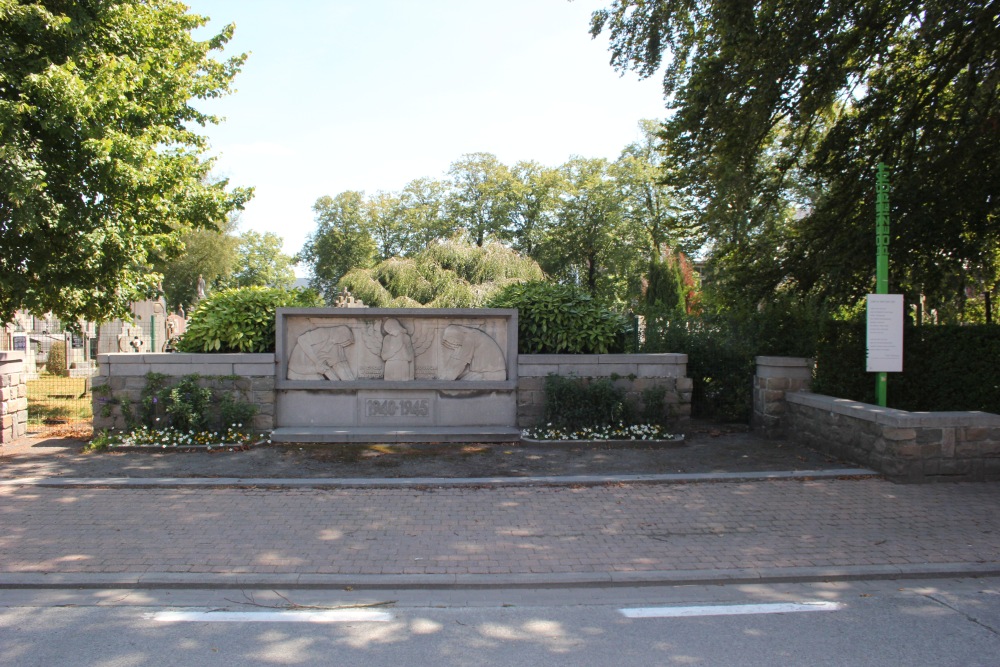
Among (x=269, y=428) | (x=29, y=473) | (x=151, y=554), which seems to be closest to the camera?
(x=151, y=554)

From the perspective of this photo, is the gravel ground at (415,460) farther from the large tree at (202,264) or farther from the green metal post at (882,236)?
the large tree at (202,264)

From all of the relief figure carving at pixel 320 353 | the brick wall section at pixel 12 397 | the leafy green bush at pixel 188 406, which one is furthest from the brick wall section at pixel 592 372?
the brick wall section at pixel 12 397

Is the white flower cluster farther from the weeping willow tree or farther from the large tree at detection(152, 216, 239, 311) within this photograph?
the large tree at detection(152, 216, 239, 311)

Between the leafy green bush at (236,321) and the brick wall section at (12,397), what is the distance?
2231 mm

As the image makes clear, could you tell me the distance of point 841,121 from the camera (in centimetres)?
1114

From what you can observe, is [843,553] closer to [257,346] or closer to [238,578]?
[238,578]

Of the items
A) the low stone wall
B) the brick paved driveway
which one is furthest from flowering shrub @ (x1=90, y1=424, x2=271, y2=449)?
the low stone wall

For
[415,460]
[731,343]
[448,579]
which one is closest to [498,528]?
[448,579]

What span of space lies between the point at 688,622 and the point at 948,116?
994 cm

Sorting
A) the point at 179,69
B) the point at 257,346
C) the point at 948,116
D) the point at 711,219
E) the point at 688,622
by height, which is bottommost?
the point at 688,622

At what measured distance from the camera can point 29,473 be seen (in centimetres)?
775

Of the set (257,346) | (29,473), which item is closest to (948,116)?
(257,346)

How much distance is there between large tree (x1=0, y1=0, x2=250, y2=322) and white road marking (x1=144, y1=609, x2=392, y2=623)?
603 cm

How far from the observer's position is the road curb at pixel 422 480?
729 cm
